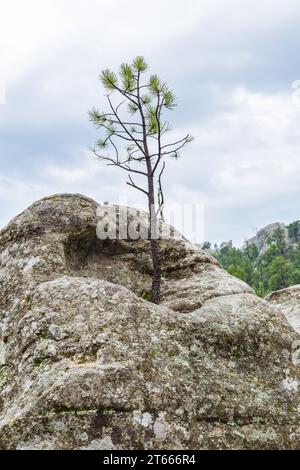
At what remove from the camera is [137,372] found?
7.58 m

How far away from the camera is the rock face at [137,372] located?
6.93 metres

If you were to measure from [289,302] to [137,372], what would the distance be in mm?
11274

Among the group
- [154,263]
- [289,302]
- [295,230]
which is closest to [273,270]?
[295,230]

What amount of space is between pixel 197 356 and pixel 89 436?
7.58ft

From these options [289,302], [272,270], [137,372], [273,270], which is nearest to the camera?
[137,372]

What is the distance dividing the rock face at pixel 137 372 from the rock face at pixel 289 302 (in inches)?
265

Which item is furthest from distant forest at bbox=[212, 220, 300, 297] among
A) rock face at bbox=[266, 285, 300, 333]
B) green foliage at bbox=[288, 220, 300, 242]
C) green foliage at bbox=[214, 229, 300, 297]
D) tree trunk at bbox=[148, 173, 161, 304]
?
tree trunk at bbox=[148, 173, 161, 304]

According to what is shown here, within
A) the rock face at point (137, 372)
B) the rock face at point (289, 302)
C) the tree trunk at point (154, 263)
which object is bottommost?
the rock face at point (137, 372)

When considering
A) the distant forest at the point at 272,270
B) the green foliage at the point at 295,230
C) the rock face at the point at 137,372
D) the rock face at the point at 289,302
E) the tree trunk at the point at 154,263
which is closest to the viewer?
the rock face at the point at 137,372

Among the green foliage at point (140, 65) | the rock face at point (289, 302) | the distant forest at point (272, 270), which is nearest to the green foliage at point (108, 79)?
the green foliage at point (140, 65)

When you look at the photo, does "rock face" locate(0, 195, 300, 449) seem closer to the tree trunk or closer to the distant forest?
the tree trunk

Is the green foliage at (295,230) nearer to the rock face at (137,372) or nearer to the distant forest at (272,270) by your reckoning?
the distant forest at (272,270)

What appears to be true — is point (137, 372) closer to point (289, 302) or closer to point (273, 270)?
point (289, 302)

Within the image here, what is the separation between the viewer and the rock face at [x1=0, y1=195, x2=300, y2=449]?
22.7ft
